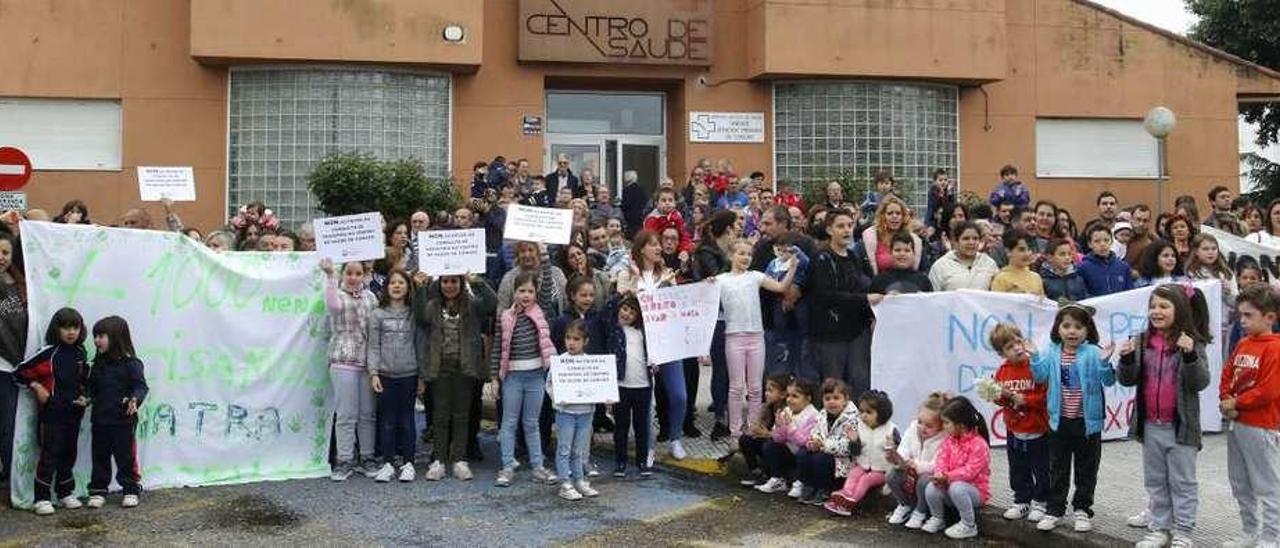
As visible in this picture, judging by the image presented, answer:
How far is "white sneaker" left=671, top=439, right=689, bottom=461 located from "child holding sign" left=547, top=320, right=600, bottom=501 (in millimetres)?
914

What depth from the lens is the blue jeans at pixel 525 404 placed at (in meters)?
8.84

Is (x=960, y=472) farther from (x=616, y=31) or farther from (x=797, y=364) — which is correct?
(x=616, y=31)

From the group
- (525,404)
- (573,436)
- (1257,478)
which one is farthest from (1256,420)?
(525,404)

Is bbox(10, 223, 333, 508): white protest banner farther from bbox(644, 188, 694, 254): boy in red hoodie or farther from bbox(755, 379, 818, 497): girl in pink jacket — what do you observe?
bbox(644, 188, 694, 254): boy in red hoodie

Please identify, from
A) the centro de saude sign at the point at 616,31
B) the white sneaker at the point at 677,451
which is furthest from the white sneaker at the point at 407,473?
the centro de saude sign at the point at 616,31

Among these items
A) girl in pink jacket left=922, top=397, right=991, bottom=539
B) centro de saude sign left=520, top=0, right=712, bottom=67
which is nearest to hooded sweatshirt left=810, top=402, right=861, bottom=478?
girl in pink jacket left=922, top=397, right=991, bottom=539

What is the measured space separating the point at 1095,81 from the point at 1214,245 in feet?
37.9

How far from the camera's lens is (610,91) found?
20.4 metres

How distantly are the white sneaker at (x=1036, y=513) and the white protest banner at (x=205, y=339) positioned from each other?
5.08 metres

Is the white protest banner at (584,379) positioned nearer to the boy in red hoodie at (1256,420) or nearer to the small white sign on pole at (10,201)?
the boy in red hoodie at (1256,420)

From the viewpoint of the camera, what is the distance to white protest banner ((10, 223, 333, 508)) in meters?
8.46

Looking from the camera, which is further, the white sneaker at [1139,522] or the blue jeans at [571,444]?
the blue jeans at [571,444]

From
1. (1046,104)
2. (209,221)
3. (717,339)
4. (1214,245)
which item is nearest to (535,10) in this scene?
(209,221)

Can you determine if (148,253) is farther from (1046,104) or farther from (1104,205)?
(1046,104)
